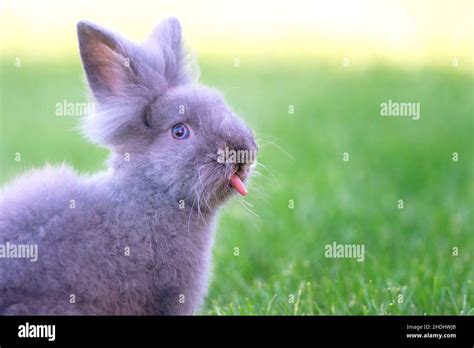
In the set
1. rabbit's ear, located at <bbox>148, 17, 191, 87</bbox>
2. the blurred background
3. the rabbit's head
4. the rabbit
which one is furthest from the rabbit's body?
rabbit's ear, located at <bbox>148, 17, 191, 87</bbox>

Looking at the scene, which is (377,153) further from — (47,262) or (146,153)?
(47,262)

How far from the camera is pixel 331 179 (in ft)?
22.9

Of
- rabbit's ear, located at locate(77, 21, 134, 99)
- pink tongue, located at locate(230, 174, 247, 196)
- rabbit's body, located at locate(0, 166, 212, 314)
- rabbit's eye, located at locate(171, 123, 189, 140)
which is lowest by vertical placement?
rabbit's body, located at locate(0, 166, 212, 314)

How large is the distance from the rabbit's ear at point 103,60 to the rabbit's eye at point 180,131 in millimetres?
355

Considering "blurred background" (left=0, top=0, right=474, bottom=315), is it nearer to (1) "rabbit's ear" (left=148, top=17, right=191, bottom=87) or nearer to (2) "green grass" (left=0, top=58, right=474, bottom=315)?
(2) "green grass" (left=0, top=58, right=474, bottom=315)

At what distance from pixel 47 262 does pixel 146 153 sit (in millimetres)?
787

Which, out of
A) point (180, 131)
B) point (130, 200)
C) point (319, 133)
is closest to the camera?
point (130, 200)

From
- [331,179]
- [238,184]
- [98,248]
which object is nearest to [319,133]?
[331,179]

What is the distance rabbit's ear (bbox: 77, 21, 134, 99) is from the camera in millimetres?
3779

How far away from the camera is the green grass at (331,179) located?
15.5 ft

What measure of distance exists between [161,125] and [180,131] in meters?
0.11

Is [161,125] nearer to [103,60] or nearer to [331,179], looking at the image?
[103,60]

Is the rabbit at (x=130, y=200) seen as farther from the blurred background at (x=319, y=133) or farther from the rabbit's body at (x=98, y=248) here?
the blurred background at (x=319, y=133)

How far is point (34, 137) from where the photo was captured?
8688mm
